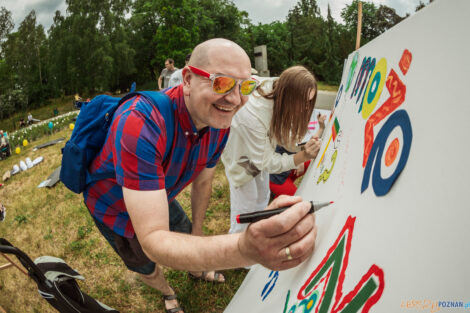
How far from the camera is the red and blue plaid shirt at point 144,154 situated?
1034mm

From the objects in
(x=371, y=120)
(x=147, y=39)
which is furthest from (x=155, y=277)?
(x=147, y=39)

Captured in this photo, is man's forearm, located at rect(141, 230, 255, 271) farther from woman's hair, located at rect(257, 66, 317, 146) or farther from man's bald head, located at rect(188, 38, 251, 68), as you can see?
woman's hair, located at rect(257, 66, 317, 146)

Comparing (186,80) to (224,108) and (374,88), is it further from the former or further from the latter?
(374,88)

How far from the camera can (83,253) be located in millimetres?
3285

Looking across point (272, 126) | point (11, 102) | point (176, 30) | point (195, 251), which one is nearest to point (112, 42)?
point (176, 30)

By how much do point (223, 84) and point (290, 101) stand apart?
2.96 ft

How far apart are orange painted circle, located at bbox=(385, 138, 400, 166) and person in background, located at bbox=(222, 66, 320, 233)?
1254 mm

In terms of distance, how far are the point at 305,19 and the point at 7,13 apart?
29.9 meters

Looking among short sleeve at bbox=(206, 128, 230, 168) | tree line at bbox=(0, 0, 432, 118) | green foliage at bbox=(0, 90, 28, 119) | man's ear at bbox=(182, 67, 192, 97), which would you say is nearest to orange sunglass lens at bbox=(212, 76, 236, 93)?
man's ear at bbox=(182, 67, 192, 97)

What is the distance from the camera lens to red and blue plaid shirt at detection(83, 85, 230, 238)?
1034 millimetres

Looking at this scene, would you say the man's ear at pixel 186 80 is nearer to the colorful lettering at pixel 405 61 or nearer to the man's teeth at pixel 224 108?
the man's teeth at pixel 224 108

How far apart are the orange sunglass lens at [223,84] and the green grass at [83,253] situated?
5.92 feet

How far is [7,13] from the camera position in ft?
97.9

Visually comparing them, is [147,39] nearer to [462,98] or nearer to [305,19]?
[305,19]
